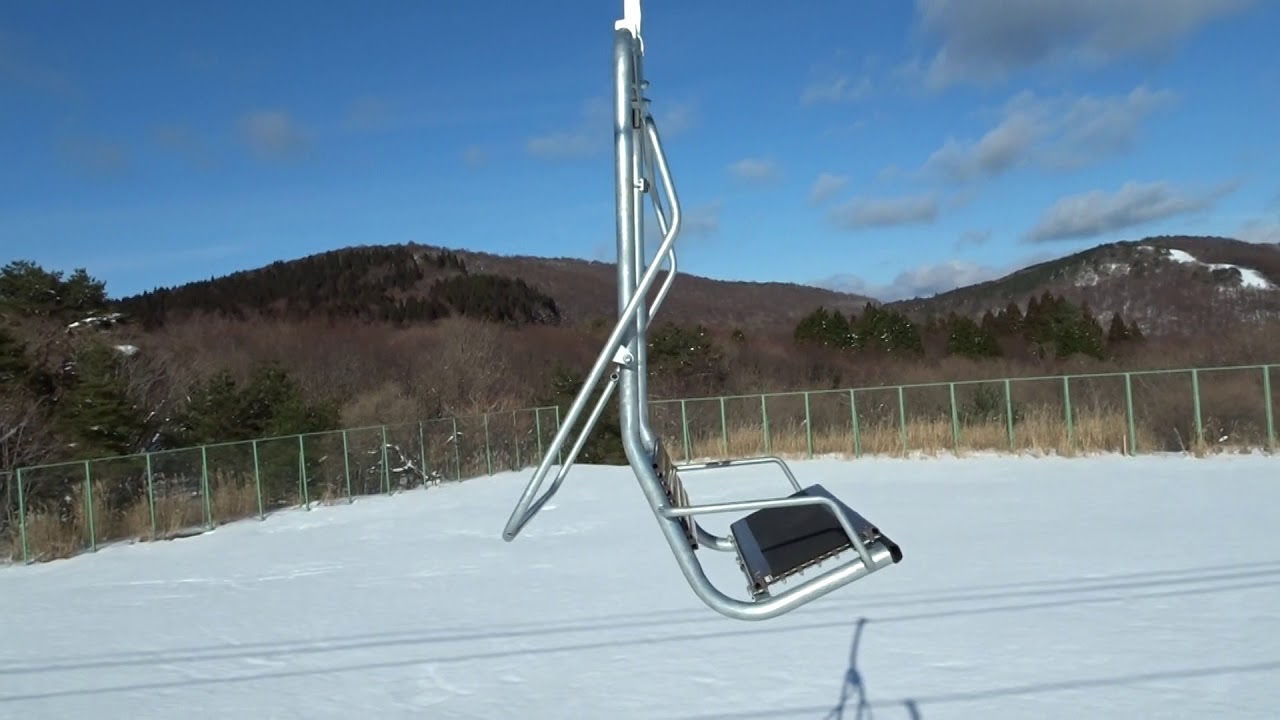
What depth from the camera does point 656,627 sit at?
7.33m

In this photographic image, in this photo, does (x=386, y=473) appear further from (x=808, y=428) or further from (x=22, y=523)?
(x=808, y=428)

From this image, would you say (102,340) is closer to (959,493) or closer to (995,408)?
(959,493)

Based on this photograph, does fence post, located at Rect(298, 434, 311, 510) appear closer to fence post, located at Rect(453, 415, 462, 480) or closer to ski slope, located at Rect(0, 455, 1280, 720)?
fence post, located at Rect(453, 415, 462, 480)

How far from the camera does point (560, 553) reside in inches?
432

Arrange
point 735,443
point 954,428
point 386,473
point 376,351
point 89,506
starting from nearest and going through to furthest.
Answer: point 89,506
point 386,473
point 954,428
point 735,443
point 376,351

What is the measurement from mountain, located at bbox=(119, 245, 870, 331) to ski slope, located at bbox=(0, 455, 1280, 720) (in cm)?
3014

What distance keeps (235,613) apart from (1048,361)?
30974 mm

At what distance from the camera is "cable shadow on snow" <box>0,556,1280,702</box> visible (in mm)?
6730

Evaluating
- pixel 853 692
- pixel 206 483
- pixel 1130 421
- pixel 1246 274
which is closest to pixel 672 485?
pixel 853 692

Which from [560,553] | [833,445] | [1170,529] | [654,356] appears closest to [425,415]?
[654,356]

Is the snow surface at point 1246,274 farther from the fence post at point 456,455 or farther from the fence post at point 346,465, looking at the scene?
the fence post at point 346,465

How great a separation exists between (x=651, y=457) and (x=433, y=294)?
5712 cm

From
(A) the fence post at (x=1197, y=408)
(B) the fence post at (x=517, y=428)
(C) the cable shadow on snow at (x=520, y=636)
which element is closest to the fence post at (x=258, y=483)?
(B) the fence post at (x=517, y=428)

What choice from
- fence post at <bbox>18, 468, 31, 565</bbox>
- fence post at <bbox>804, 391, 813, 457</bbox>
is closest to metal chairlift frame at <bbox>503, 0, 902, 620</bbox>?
fence post at <bbox>18, 468, 31, 565</bbox>
